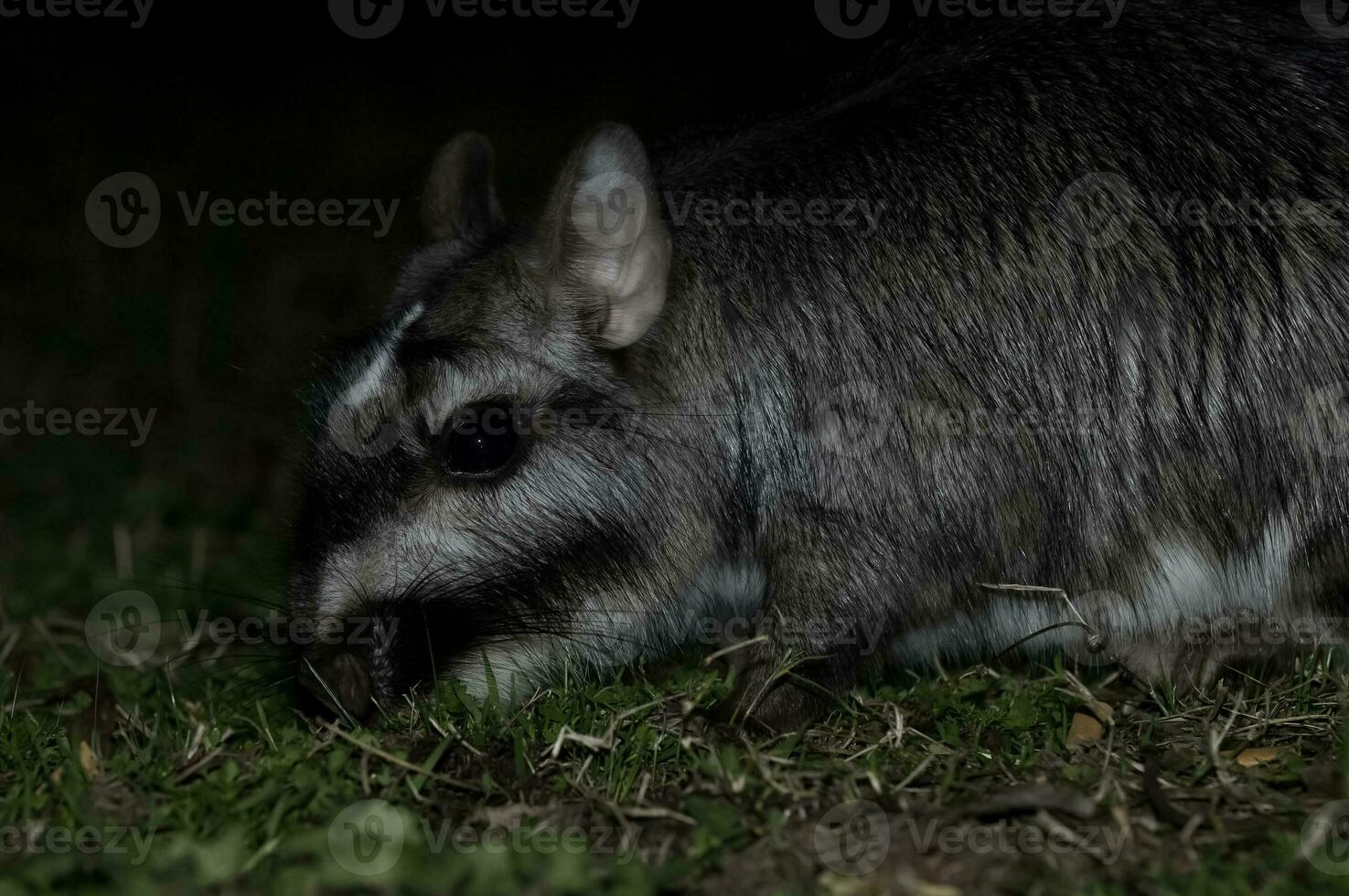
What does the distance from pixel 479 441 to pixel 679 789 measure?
1109mm

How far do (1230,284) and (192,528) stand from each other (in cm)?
472

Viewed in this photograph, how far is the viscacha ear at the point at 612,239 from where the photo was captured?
149 inches

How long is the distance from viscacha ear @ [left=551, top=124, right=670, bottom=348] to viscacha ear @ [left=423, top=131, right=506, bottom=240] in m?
0.73

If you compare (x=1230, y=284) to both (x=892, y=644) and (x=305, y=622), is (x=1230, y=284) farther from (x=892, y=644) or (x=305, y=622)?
(x=305, y=622)

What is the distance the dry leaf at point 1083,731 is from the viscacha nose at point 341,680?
1990 mm

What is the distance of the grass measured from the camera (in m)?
3.00

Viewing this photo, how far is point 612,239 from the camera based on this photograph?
3.84 meters

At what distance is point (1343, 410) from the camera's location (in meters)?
3.93

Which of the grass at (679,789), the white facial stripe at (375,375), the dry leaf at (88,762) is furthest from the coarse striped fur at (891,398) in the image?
the dry leaf at (88,762)

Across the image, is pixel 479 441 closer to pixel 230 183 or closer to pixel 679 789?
pixel 679 789

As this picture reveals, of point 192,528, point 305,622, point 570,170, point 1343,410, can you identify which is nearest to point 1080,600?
point 1343,410

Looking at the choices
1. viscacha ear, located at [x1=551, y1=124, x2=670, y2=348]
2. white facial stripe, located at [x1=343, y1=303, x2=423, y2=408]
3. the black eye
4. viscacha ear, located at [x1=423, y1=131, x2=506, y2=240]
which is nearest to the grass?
the black eye

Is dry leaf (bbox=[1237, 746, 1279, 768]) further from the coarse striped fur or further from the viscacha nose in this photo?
the viscacha nose

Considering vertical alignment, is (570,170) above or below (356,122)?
below
